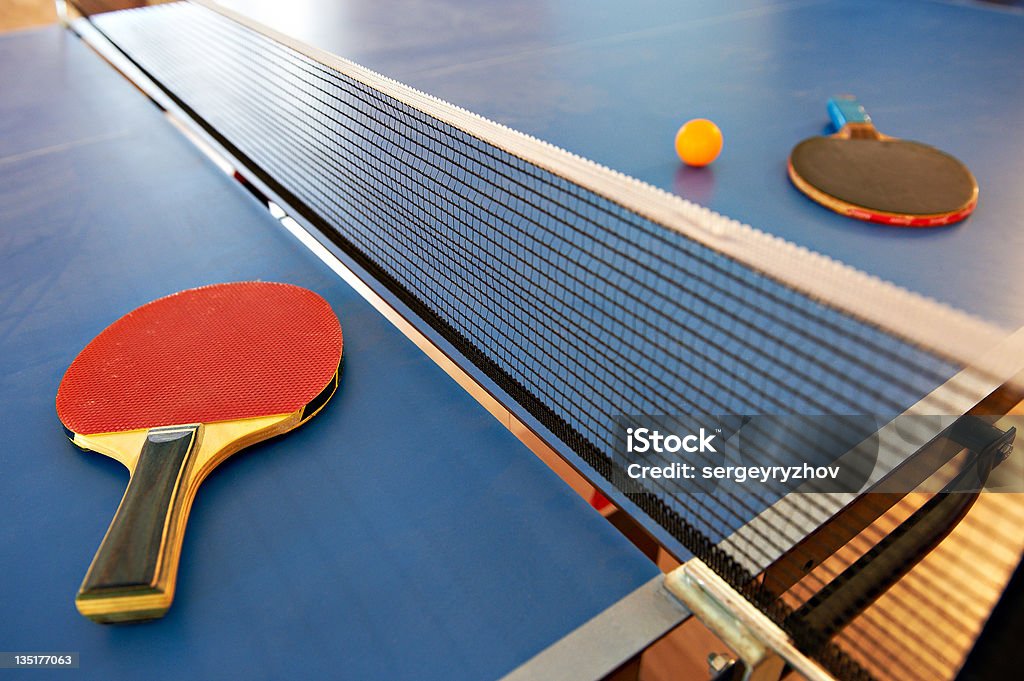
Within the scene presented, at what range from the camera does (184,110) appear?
231 centimetres

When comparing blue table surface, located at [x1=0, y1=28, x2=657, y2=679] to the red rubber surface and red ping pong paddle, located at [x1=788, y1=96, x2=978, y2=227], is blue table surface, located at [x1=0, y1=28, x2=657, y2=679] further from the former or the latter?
red ping pong paddle, located at [x1=788, y1=96, x2=978, y2=227]

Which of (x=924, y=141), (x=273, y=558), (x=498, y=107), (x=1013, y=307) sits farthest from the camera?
(x=498, y=107)

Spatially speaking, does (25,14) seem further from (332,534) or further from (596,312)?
(332,534)

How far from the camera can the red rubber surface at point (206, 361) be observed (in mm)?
1079

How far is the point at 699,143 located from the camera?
6.51ft

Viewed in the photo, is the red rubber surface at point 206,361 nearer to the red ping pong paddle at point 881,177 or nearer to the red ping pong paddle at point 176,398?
the red ping pong paddle at point 176,398

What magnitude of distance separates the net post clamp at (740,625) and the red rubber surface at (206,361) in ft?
2.01

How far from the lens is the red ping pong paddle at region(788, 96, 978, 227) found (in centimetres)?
180

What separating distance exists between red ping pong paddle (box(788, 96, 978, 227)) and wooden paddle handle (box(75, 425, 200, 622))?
1.65m

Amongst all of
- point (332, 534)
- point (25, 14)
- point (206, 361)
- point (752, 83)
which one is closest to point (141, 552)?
point (332, 534)

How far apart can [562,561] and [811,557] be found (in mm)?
333

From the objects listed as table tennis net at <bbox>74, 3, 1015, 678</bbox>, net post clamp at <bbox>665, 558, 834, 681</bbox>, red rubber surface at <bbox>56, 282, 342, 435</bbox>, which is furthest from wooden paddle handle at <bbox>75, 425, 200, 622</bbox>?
net post clamp at <bbox>665, 558, 834, 681</bbox>

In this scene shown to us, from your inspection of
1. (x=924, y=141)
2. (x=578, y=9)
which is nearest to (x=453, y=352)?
(x=924, y=141)

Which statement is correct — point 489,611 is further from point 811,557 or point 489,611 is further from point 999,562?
point 999,562
